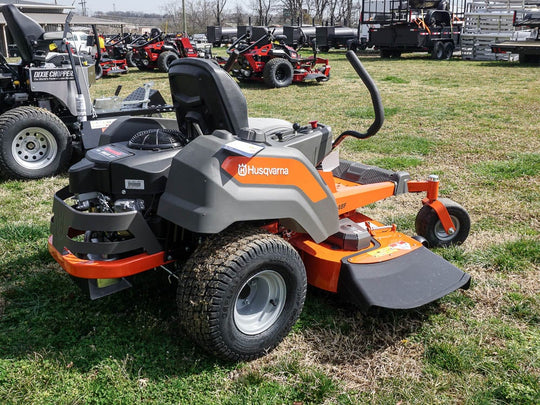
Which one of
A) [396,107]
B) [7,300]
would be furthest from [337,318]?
[396,107]

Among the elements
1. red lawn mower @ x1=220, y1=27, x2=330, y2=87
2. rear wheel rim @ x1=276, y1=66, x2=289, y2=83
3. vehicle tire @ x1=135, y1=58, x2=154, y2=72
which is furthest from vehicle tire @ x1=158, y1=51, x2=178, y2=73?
rear wheel rim @ x1=276, y1=66, x2=289, y2=83

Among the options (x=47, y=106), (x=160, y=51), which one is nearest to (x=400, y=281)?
(x=47, y=106)

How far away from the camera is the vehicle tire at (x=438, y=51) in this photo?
20359 millimetres

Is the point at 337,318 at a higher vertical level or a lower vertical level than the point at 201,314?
lower

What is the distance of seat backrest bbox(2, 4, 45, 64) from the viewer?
6.64 meters

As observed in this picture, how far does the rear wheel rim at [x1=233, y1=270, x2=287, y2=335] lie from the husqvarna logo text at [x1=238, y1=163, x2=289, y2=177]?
1.62ft

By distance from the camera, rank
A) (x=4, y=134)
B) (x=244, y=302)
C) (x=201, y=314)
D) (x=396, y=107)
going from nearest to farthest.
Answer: (x=201, y=314)
(x=244, y=302)
(x=4, y=134)
(x=396, y=107)

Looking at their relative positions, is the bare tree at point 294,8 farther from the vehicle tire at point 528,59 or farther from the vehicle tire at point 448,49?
the vehicle tire at point 528,59

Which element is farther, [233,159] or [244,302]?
[244,302]

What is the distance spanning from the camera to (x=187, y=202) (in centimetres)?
249

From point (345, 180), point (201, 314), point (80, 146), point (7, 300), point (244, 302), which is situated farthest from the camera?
point (80, 146)

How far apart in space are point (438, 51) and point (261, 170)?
19728mm

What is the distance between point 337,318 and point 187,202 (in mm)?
1182

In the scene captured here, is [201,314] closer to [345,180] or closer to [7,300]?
[7,300]
